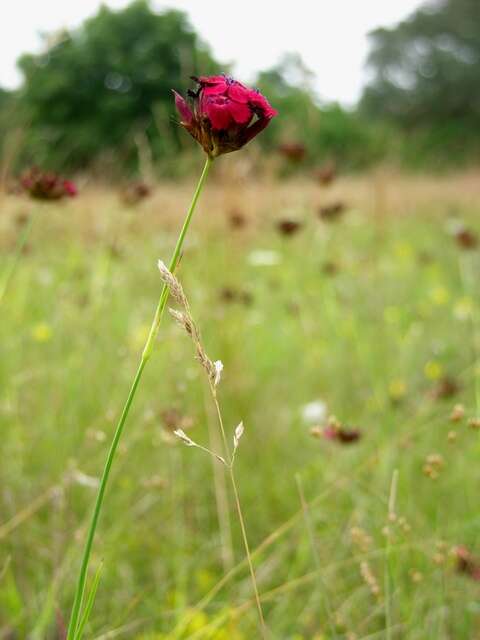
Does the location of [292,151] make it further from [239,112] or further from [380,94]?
[380,94]

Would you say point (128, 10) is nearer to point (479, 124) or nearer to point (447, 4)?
point (479, 124)

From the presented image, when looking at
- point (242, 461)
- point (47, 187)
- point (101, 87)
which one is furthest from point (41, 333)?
point (101, 87)

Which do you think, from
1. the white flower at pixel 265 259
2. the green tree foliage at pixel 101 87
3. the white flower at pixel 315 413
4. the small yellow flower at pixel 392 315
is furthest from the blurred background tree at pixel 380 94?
the white flower at pixel 315 413

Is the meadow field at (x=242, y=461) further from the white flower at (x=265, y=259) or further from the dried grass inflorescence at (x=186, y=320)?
the dried grass inflorescence at (x=186, y=320)

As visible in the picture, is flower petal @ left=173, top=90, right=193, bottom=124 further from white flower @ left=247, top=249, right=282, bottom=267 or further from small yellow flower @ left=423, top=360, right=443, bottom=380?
white flower @ left=247, top=249, right=282, bottom=267

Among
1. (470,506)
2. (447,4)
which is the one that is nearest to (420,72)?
(447,4)

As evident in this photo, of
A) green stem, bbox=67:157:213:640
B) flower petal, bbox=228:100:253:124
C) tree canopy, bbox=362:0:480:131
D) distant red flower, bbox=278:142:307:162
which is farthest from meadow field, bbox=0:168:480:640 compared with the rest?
tree canopy, bbox=362:0:480:131
